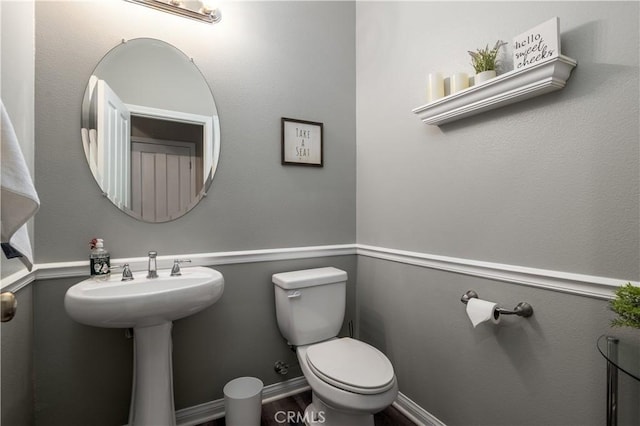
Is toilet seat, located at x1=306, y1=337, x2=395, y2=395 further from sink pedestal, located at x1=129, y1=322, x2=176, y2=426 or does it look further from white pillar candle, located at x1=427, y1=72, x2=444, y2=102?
white pillar candle, located at x1=427, y1=72, x2=444, y2=102

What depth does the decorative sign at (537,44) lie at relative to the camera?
3.33 feet

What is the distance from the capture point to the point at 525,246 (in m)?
1.18

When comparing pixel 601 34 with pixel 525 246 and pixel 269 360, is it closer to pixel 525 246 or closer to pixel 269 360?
pixel 525 246

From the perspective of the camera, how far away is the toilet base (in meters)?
1.36

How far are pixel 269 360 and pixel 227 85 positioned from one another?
1.61 m

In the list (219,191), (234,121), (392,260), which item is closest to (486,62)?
(392,260)

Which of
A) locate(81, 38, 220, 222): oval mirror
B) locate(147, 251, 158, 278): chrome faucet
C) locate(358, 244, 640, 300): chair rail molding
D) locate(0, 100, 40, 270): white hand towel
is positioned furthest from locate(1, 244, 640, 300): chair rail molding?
locate(0, 100, 40, 270): white hand towel

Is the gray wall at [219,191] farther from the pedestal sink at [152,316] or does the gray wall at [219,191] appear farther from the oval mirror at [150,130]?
the pedestal sink at [152,316]

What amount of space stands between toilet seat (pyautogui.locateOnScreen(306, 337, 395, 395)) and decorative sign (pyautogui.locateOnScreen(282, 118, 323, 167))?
1073 mm

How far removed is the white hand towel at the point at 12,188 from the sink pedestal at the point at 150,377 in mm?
722

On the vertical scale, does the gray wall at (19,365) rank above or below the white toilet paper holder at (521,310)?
below

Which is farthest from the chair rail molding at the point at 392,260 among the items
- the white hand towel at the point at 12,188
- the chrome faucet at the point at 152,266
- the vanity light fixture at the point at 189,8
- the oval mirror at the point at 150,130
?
the vanity light fixture at the point at 189,8

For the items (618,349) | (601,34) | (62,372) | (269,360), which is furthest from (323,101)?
(62,372)

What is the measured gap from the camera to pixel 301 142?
6.27 feet
